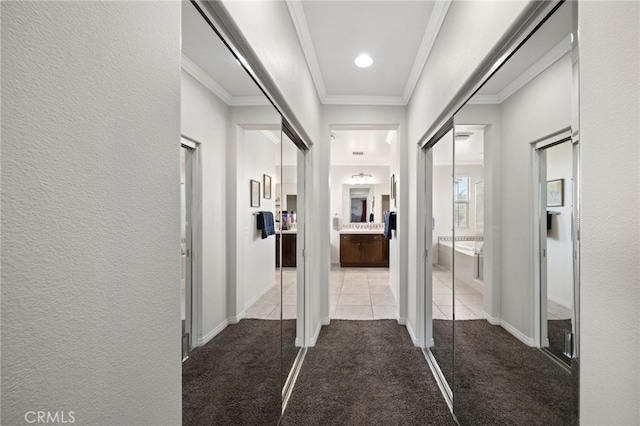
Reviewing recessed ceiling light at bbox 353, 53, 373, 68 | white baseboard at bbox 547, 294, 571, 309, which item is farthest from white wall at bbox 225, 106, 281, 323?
recessed ceiling light at bbox 353, 53, 373, 68

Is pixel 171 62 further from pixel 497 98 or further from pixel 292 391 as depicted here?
pixel 292 391

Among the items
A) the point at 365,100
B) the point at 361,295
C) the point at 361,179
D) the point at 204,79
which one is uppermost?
the point at 365,100

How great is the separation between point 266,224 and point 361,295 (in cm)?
346

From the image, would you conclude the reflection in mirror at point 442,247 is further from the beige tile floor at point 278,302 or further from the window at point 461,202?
the beige tile floor at point 278,302

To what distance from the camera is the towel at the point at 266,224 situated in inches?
67.4

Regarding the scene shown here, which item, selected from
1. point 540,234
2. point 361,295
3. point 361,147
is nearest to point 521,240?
point 540,234

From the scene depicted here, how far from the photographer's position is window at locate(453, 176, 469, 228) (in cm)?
178

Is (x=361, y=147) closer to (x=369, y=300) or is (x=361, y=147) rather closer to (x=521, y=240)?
(x=369, y=300)

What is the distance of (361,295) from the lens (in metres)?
4.86

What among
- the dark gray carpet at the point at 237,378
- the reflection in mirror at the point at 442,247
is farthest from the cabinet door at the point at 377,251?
the dark gray carpet at the point at 237,378

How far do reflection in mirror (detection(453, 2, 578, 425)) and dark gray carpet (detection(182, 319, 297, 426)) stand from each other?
45.5 inches

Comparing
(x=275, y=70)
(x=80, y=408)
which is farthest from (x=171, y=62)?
(x=275, y=70)

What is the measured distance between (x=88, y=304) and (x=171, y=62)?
0.58 meters

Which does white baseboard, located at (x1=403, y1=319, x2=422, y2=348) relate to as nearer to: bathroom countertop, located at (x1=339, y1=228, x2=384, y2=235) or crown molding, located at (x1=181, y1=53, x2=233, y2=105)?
crown molding, located at (x1=181, y1=53, x2=233, y2=105)
